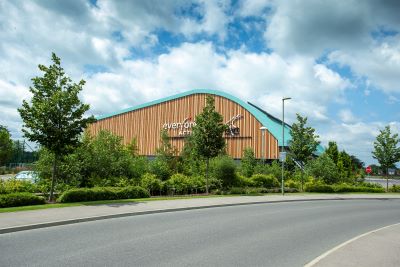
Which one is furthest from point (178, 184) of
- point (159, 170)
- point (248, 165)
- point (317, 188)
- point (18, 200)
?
point (248, 165)

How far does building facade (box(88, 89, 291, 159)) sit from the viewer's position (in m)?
45.0

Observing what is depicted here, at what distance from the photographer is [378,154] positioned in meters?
35.2

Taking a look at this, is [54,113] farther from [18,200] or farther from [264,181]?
[264,181]

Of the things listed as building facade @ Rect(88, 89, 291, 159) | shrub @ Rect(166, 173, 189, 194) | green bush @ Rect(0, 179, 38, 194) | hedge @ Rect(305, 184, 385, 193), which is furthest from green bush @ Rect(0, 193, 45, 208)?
building facade @ Rect(88, 89, 291, 159)

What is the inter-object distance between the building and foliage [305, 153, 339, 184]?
8.93 metres

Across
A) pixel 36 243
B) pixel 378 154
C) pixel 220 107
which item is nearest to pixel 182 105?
pixel 220 107

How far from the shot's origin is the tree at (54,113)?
619 inches

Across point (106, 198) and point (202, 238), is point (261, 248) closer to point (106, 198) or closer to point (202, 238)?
point (202, 238)

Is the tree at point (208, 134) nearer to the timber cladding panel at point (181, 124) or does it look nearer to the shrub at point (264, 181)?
the shrub at point (264, 181)

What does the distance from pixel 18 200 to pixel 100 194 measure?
3.69 meters

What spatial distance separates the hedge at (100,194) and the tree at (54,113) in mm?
912

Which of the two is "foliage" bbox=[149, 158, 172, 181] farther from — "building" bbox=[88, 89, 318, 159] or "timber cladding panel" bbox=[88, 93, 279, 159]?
"timber cladding panel" bbox=[88, 93, 279, 159]

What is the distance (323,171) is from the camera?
110ft

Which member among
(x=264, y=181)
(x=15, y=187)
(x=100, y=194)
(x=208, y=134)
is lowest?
(x=100, y=194)
